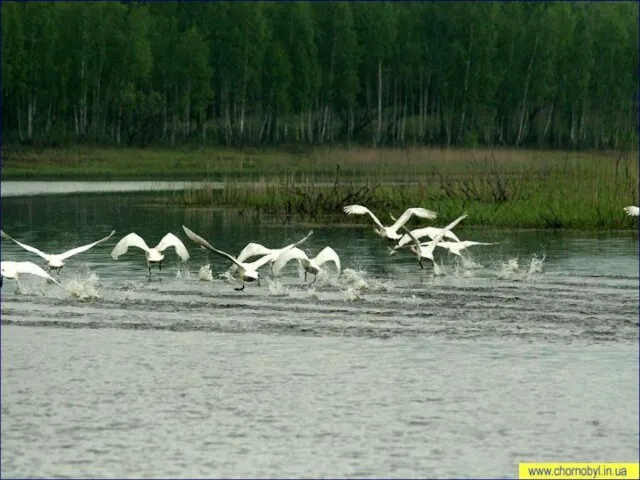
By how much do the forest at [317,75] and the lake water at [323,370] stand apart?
5846 centimetres

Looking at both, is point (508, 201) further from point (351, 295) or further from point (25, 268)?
point (25, 268)

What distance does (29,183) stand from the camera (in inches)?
2315

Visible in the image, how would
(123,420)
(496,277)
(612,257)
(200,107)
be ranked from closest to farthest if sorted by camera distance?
(123,420), (496,277), (612,257), (200,107)

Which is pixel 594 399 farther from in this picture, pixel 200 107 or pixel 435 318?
pixel 200 107

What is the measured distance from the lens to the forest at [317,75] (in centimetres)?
8294

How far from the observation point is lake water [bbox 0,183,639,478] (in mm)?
11734

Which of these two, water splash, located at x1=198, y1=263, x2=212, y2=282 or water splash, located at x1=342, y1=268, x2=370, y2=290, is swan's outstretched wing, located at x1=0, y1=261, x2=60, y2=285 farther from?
water splash, located at x1=342, y1=268, x2=370, y2=290

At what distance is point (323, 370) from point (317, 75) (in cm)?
7655

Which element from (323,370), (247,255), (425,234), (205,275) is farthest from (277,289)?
(323,370)

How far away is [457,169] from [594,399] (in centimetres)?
4936

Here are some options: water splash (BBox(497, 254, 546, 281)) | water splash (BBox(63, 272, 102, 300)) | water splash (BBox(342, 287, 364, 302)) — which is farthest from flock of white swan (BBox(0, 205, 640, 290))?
water splash (BBox(497, 254, 546, 281))

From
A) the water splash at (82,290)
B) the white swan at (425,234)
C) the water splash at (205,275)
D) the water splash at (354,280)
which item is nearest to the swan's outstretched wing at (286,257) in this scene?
the water splash at (354,280)

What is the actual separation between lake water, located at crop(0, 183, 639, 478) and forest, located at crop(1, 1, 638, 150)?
58.5 metres

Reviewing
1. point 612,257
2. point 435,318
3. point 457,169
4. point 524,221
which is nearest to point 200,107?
point 457,169
